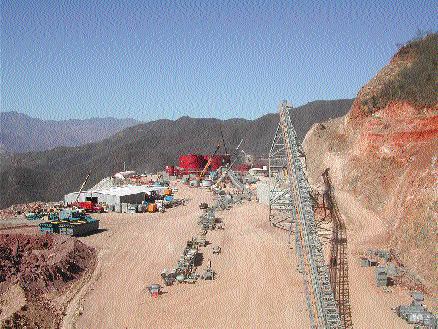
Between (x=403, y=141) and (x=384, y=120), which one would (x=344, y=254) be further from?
(x=384, y=120)

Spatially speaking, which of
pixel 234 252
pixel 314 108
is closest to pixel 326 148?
pixel 234 252

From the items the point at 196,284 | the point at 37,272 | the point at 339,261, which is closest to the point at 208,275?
the point at 196,284

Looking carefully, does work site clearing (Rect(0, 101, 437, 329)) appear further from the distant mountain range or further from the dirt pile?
the distant mountain range

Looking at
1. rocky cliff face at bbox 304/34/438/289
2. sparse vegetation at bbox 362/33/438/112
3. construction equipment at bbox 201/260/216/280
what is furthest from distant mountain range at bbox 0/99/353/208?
construction equipment at bbox 201/260/216/280

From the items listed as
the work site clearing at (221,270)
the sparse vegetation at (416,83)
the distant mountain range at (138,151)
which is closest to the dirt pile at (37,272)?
the work site clearing at (221,270)

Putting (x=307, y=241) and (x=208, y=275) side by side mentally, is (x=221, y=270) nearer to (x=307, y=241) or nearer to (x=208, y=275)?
(x=208, y=275)

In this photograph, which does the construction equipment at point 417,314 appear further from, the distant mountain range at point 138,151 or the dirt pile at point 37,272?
the distant mountain range at point 138,151
